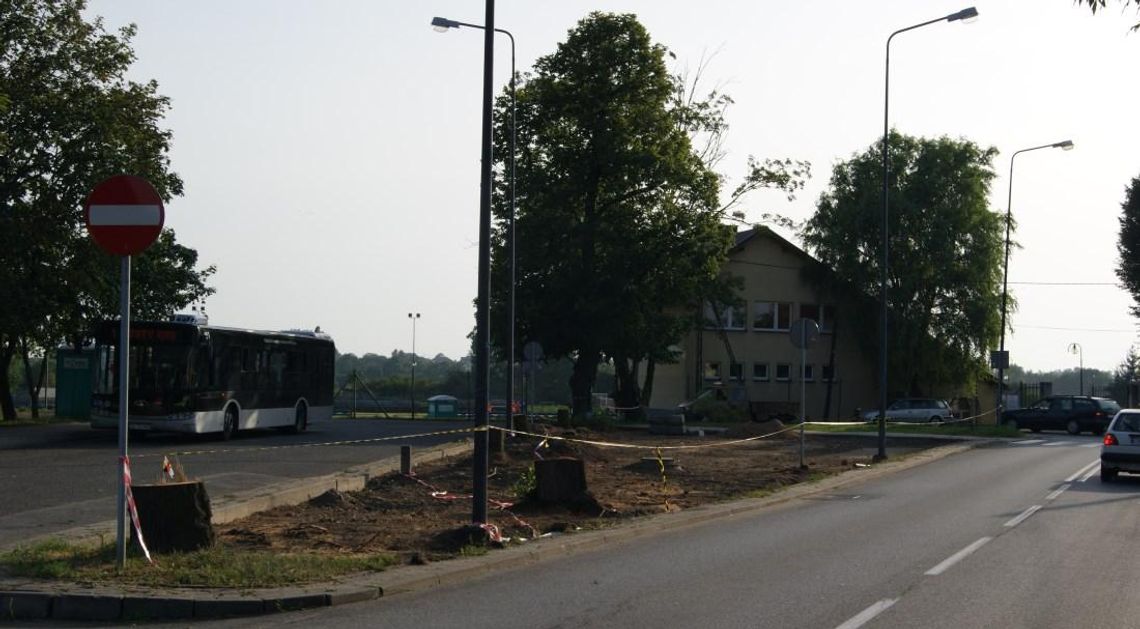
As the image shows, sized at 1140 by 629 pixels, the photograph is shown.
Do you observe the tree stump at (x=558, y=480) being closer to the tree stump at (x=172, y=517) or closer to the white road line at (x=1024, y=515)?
the white road line at (x=1024, y=515)

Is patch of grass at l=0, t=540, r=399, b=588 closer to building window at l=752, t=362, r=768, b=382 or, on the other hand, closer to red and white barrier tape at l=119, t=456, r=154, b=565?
red and white barrier tape at l=119, t=456, r=154, b=565

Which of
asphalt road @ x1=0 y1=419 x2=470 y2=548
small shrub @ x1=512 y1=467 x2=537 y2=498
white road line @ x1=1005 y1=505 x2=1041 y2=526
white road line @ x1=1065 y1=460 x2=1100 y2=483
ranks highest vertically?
small shrub @ x1=512 y1=467 x2=537 y2=498

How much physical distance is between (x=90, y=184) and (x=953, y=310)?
42762mm

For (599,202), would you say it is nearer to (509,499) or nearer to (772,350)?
(772,350)

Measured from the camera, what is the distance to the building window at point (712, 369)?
66562mm

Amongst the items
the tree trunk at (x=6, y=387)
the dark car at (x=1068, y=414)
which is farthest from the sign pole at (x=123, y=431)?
the dark car at (x=1068, y=414)

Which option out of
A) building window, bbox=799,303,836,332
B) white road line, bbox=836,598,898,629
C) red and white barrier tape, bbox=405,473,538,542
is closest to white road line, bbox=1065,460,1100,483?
red and white barrier tape, bbox=405,473,538,542

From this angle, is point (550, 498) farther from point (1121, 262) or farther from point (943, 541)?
point (1121, 262)

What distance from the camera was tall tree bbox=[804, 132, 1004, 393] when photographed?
213 feet

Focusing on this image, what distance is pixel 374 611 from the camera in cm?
966

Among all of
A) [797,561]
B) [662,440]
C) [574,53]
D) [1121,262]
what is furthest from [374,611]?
[1121,262]

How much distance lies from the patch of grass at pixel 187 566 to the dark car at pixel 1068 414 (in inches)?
1686

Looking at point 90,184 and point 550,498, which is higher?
point 90,184

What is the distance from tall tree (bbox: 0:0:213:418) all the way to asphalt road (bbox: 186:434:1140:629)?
1097 inches
